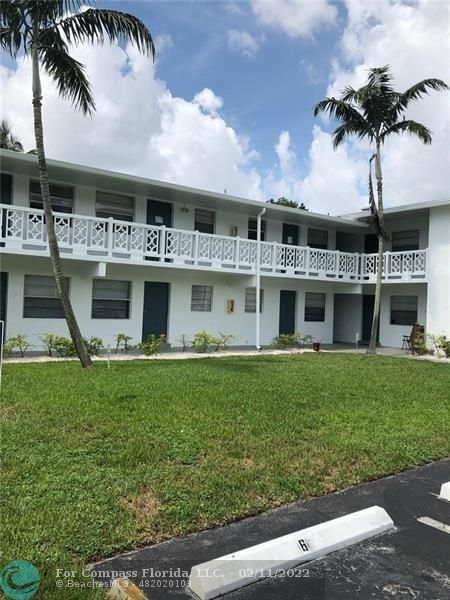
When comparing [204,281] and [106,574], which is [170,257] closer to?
[204,281]

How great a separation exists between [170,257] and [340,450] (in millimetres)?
10716

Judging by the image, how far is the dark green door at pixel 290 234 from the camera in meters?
20.1

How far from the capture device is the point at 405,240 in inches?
800

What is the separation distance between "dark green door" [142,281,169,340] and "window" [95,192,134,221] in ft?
7.51

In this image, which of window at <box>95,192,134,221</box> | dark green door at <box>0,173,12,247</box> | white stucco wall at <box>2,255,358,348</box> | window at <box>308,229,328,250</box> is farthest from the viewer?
window at <box>308,229,328,250</box>

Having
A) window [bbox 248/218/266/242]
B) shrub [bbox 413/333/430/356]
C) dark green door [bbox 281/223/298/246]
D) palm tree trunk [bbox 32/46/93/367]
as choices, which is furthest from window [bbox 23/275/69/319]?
shrub [bbox 413/333/430/356]

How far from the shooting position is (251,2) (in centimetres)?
947

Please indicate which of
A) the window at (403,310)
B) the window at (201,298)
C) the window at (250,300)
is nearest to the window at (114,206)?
the window at (201,298)

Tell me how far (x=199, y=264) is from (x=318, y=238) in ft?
22.7

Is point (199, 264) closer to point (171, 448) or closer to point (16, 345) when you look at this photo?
point (16, 345)

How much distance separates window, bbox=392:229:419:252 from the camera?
1994 centimetres

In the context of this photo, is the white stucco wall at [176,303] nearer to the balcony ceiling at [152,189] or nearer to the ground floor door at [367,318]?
the ground floor door at [367,318]

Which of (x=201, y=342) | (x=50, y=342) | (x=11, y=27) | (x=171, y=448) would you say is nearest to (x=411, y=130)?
(x=201, y=342)

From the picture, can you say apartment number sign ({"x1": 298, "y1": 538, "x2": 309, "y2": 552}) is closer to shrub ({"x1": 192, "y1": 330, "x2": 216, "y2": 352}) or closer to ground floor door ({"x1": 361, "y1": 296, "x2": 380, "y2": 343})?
shrub ({"x1": 192, "y1": 330, "x2": 216, "y2": 352})
